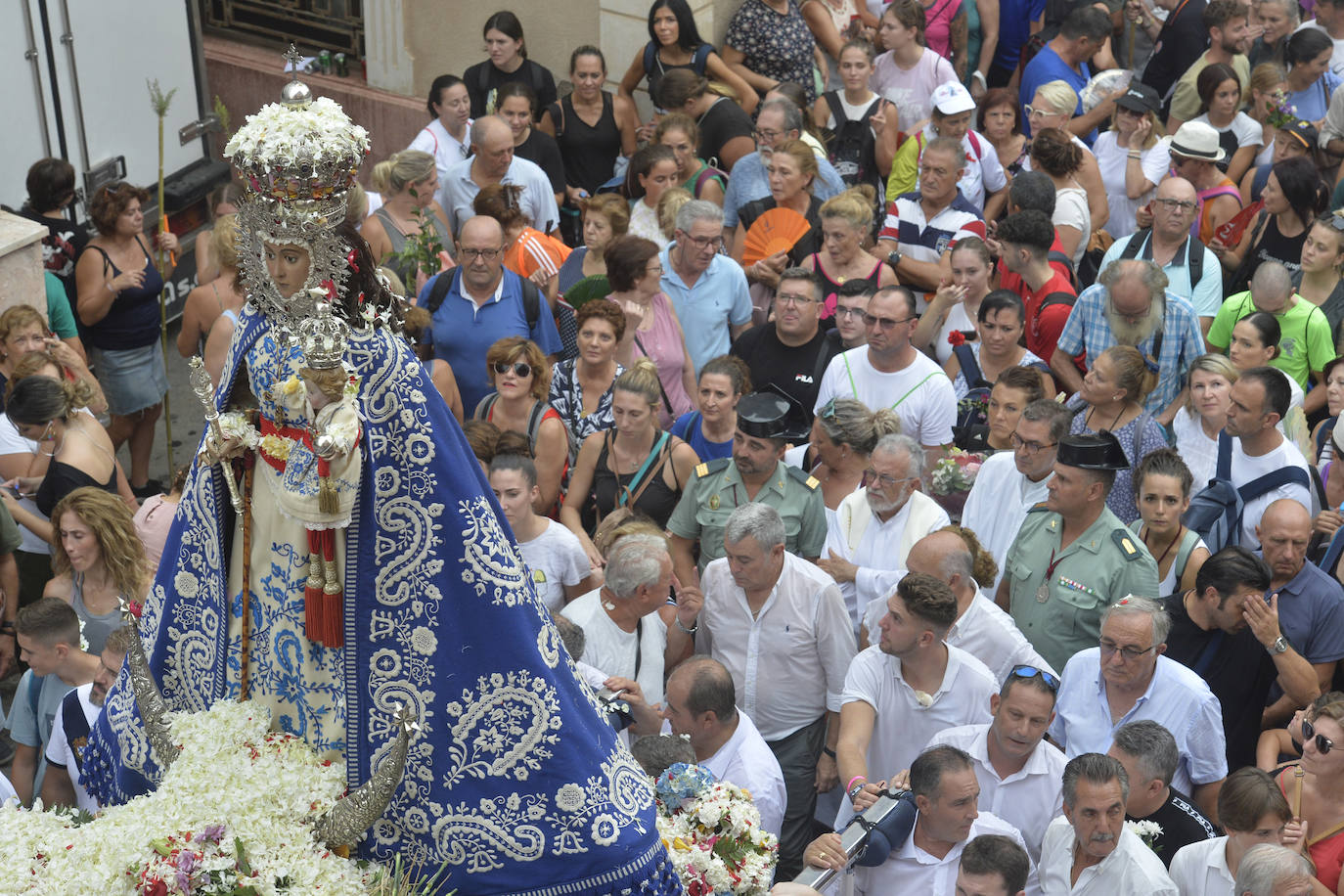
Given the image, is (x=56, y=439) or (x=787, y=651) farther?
(x=56, y=439)

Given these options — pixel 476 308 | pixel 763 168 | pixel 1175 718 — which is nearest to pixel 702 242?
pixel 476 308

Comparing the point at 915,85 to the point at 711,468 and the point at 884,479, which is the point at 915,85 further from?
the point at 884,479

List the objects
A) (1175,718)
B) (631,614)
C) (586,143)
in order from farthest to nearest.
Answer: (586,143)
(631,614)
(1175,718)

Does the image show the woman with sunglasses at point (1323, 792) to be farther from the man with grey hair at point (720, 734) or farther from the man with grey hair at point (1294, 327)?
the man with grey hair at point (1294, 327)

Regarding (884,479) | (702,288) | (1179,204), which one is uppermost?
(1179,204)

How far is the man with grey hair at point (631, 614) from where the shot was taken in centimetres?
638

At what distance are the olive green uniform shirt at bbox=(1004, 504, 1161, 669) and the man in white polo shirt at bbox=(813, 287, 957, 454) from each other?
3.58 feet

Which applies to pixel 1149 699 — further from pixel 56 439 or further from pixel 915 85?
pixel 915 85

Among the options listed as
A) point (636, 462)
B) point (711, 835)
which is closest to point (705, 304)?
point (636, 462)

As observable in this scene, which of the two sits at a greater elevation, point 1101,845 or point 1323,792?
point 1101,845

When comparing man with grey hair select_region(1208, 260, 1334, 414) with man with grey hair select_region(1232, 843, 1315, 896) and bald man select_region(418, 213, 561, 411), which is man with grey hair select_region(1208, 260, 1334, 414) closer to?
bald man select_region(418, 213, 561, 411)

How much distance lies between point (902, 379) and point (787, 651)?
6.26 feet

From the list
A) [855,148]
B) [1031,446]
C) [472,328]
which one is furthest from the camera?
[855,148]

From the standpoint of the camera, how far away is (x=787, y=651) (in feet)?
21.7
